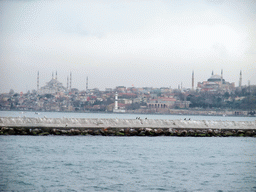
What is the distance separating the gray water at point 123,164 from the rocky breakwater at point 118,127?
3.59ft

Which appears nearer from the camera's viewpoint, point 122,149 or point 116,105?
point 122,149

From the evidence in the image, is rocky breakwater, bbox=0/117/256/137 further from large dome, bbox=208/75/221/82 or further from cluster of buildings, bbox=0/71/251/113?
large dome, bbox=208/75/221/82

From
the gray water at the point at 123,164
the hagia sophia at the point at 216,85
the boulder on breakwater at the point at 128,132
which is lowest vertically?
the gray water at the point at 123,164

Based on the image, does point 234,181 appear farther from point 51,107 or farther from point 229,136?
point 51,107

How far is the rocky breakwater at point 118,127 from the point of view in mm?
23578

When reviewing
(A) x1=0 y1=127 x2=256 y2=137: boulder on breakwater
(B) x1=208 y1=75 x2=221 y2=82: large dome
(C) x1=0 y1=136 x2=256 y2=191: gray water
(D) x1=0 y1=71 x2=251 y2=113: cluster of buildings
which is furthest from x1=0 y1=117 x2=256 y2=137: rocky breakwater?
(B) x1=208 y1=75 x2=221 y2=82: large dome

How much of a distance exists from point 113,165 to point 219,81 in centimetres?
13554

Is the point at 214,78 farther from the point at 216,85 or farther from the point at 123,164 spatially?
the point at 123,164

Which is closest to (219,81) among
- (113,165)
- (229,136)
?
(229,136)

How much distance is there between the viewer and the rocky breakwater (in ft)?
77.4

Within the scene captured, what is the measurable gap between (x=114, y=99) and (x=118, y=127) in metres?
115

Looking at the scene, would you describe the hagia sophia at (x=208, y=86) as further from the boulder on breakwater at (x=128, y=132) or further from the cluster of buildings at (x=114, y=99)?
the boulder on breakwater at (x=128, y=132)

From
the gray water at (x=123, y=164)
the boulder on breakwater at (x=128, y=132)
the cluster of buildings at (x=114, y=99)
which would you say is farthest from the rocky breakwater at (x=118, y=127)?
the cluster of buildings at (x=114, y=99)

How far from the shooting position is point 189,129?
25609 millimetres
